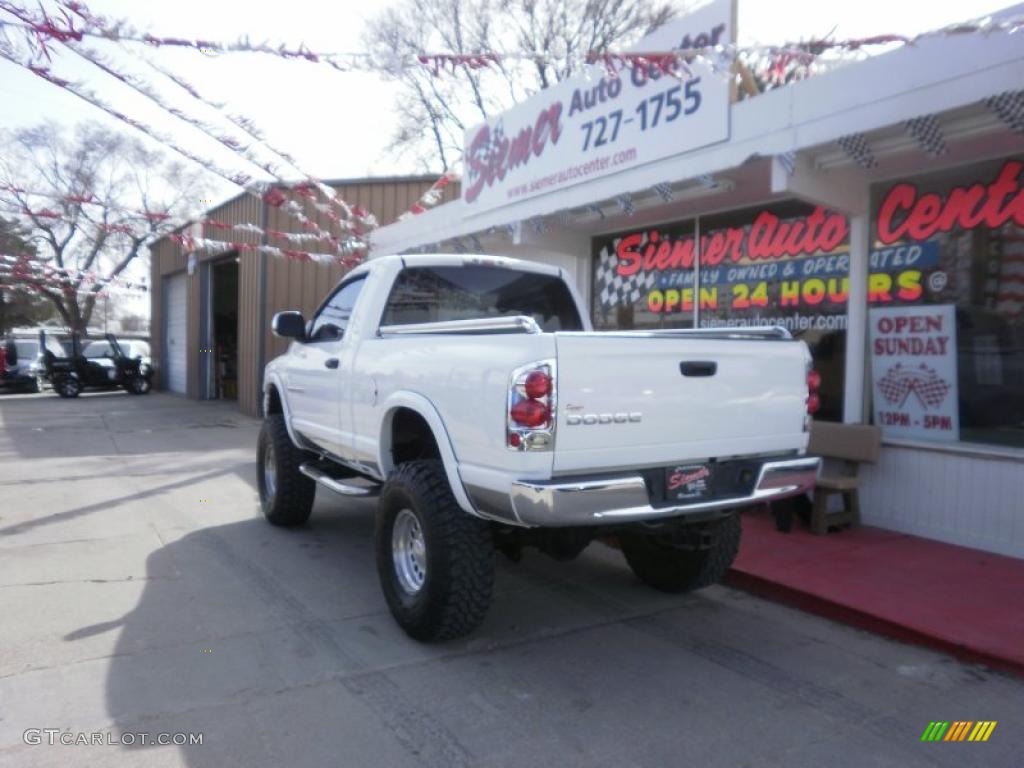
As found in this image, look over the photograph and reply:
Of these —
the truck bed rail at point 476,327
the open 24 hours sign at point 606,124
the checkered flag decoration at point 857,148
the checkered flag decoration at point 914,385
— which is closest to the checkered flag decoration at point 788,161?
the checkered flag decoration at point 857,148

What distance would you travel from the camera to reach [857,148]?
5.43m

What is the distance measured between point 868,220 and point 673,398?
12.4ft

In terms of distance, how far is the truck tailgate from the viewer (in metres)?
3.33

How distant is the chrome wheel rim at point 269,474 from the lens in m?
6.69

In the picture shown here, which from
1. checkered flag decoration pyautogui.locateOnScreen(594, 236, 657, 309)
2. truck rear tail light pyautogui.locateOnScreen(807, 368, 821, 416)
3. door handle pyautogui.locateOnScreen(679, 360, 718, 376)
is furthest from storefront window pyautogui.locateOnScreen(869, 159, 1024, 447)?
door handle pyautogui.locateOnScreen(679, 360, 718, 376)

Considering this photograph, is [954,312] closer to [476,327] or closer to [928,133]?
[928,133]

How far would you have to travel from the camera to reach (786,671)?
3.88m

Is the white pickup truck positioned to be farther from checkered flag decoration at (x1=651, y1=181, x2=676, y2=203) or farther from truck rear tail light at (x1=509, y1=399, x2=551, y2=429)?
checkered flag decoration at (x1=651, y1=181, x2=676, y2=203)

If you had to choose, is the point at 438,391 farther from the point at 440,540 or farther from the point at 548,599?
the point at 548,599

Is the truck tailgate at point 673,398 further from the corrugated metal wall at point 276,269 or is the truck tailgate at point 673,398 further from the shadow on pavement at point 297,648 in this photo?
the corrugated metal wall at point 276,269

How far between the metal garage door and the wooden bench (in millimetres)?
19707

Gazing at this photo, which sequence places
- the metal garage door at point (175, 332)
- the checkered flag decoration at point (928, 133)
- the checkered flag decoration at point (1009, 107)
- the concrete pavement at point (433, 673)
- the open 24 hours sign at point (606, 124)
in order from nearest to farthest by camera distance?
1. the concrete pavement at point (433, 673)
2. the checkered flag decoration at point (1009, 107)
3. the checkered flag decoration at point (928, 133)
4. the open 24 hours sign at point (606, 124)
5. the metal garage door at point (175, 332)

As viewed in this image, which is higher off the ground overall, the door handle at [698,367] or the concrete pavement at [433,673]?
the door handle at [698,367]

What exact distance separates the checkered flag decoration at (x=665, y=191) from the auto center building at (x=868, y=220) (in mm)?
27
